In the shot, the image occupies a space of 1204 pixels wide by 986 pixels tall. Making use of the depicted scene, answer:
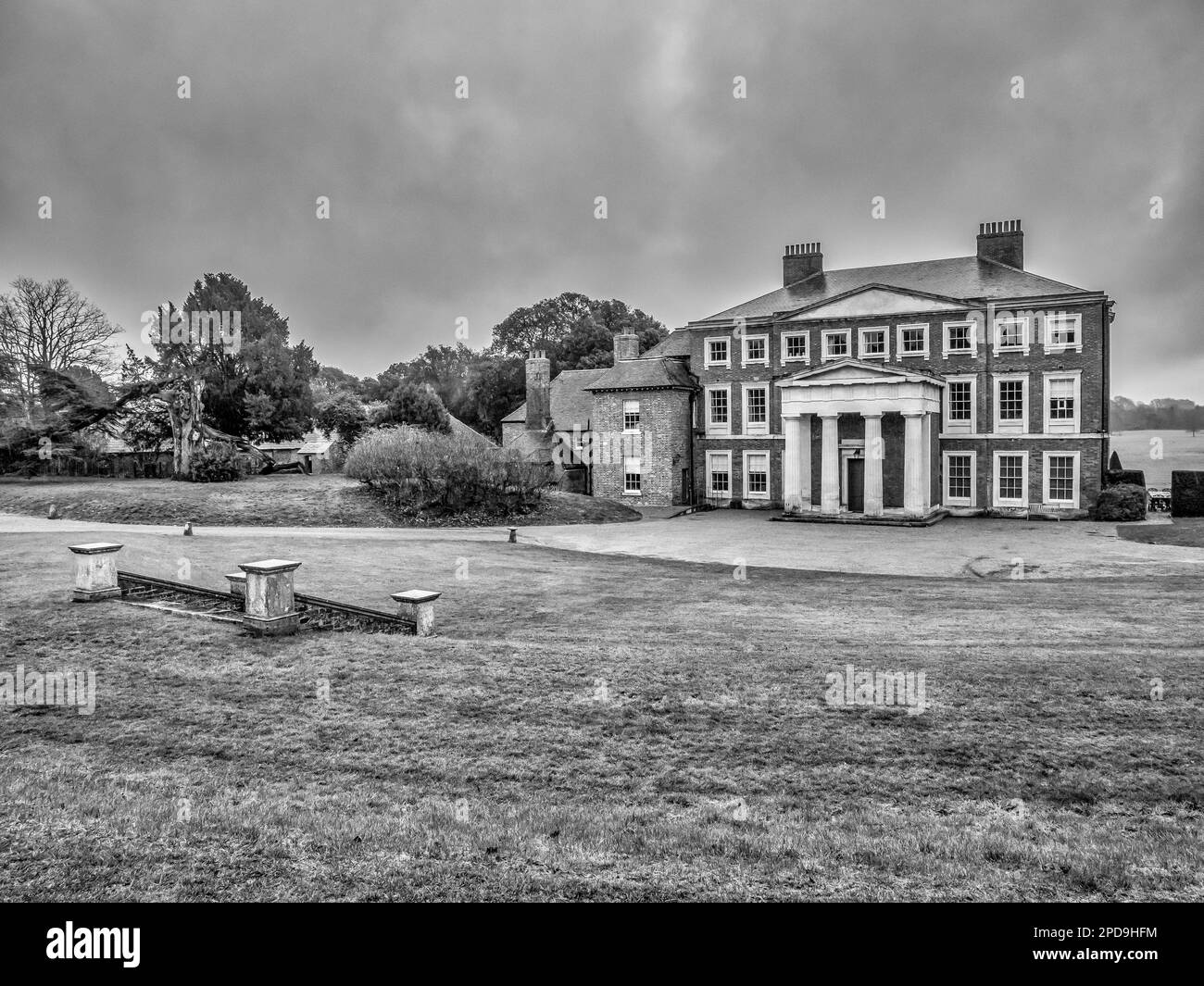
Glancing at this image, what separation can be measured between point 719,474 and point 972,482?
40.3 ft

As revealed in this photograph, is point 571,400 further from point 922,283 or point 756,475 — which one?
point 922,283

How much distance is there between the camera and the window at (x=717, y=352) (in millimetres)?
43156

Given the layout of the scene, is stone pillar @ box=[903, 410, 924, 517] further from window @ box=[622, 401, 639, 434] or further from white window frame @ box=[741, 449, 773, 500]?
window @ box=[622, 401, 639, 434]

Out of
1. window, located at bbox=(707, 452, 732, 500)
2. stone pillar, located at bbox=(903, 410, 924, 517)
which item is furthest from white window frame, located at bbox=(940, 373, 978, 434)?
window, located at bbox=(707, 452, 732, 500)

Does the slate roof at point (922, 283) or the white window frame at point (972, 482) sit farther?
the white window frame at point (972, 482)

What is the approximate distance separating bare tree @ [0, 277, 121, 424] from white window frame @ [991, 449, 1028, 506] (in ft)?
172

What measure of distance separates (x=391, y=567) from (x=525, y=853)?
1488cm

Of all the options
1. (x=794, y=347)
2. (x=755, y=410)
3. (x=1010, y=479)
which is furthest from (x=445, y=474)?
(x=1010, y=479)

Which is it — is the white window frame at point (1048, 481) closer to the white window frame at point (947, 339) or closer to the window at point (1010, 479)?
the window at point (1010, 479)

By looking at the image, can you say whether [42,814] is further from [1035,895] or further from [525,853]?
[1035,895]

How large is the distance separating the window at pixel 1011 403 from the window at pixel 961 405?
948mm

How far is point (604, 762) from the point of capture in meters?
7.34

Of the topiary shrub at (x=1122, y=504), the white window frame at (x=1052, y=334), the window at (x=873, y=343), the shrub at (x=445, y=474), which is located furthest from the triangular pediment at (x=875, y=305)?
the shrub at (x=445, y=474)
